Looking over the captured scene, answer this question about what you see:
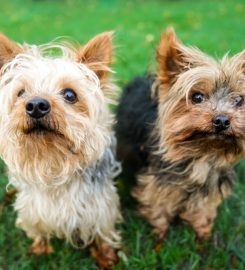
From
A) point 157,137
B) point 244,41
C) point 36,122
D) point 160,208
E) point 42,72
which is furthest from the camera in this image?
point 244,41

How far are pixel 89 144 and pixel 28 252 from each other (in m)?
1.43

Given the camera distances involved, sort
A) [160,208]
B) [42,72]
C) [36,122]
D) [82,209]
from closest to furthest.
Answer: [36,122]
[42,72]
[82,209]
[160,208]

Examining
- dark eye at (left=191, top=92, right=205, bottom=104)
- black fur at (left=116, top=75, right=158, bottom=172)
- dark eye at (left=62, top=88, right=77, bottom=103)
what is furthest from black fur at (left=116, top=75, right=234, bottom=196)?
dark eye at (left=62, top=88, right=77, bottom=103)

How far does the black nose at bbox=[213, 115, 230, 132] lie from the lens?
3377mm

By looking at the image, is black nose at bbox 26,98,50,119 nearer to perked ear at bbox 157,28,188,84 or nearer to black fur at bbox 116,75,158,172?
perked ear at bbox 157,28,188,84

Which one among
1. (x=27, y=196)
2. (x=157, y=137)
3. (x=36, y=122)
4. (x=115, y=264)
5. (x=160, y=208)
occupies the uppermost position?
(x=36, y=122)

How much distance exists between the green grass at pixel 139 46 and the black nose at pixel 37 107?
996 mm

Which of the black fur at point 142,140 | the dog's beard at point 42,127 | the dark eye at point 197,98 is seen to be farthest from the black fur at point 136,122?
the dog's beard at point 42,127

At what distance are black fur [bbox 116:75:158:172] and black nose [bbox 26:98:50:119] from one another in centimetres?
144

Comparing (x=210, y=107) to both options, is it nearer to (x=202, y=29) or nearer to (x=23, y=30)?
(x=202, y=29)

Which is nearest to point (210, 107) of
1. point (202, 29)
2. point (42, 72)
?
point (42, 72)

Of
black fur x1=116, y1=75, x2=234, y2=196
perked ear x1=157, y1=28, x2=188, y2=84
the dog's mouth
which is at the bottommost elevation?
black fur x1=116, y1=75, x2=234, y2=196

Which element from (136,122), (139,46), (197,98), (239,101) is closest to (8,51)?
(197,98)

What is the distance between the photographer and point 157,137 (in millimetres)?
4145
